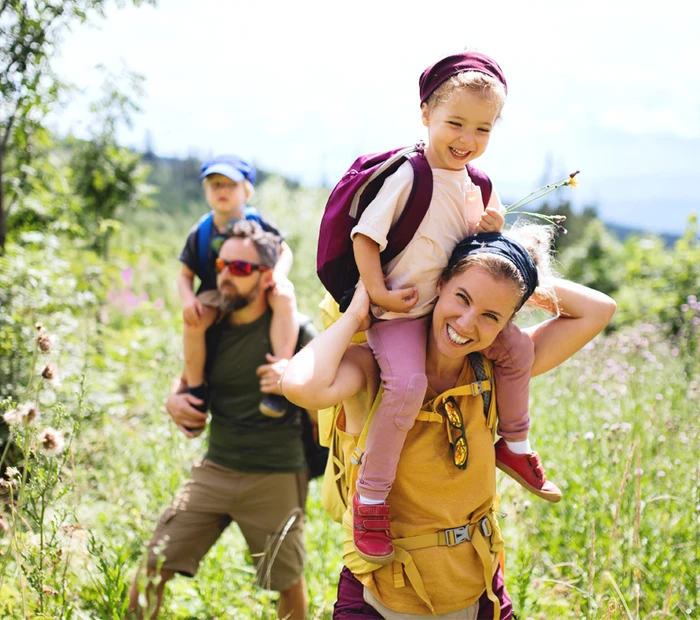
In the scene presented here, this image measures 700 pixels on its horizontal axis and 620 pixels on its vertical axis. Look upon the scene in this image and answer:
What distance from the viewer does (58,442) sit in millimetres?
1942

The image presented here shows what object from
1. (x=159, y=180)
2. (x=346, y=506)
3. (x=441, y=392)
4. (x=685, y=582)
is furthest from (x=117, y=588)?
(x=159, y=180)

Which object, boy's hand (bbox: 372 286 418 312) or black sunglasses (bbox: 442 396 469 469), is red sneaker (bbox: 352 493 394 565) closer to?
black sunglasses (bbox: 442 396 469 469)

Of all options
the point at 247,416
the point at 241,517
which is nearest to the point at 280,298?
the point at 247,416

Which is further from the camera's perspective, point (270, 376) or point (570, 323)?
point (270, 376)

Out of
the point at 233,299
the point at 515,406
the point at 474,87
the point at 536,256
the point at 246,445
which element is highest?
the point at 474,87

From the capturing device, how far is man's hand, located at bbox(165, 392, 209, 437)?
3070 millimetres

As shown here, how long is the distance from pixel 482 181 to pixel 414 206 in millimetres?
365

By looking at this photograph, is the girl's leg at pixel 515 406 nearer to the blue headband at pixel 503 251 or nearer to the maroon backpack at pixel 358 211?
the blue headband at pixel 503 251

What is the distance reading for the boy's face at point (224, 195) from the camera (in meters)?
3.49

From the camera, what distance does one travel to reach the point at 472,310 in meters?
1.78

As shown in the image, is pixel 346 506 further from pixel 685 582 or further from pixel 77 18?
pixel 77 18

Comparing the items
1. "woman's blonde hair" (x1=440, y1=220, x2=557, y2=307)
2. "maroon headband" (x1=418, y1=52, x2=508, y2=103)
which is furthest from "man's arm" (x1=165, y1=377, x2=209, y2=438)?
"maroon headband" (x1=418, y1=52, x2=508, y2=103)

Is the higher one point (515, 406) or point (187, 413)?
point (515, 406)

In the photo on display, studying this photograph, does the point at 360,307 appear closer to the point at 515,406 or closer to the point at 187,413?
the point at 515,406
